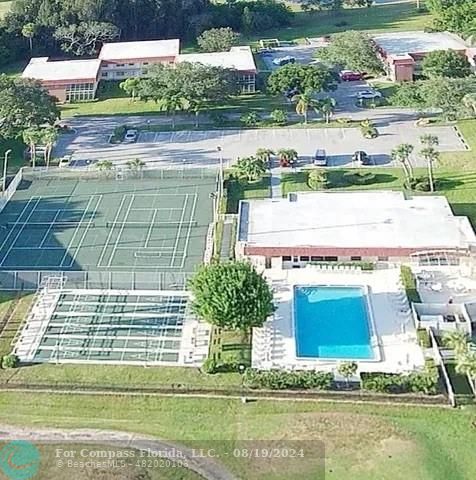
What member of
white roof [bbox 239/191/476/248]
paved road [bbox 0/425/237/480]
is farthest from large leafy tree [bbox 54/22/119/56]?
paved road [bbox 0/425/237/480]

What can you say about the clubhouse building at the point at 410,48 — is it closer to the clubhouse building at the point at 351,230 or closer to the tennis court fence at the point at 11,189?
the clubhouse building at the point at 351,230

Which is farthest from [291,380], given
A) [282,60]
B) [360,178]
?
[282,60]

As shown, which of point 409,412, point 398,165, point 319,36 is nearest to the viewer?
point 409,412

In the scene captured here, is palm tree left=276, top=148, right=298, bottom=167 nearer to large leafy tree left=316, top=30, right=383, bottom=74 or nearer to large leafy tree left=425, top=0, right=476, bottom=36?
large leafy tree left=316, top=30, right=383, bottom=74

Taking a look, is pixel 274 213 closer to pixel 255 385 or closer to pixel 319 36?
pixel 255 385

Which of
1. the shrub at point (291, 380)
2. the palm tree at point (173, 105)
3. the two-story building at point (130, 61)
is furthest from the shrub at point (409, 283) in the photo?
the two-story building at point (130, 61)

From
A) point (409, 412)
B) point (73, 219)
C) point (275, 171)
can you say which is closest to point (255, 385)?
point (409, 412)
